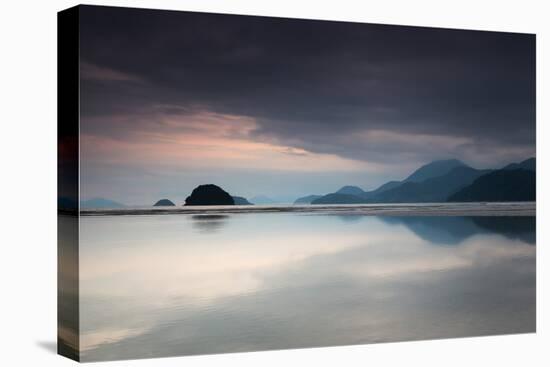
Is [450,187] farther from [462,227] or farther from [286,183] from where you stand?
[286,183]

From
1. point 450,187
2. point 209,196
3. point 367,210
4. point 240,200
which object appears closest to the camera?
point 209,196

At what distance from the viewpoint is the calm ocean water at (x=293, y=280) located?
26.0ft

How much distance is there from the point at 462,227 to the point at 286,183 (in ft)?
6.23

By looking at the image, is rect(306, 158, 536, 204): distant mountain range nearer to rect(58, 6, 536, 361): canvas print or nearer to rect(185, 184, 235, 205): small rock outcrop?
rect(58, 6, 536, 361): canvas print

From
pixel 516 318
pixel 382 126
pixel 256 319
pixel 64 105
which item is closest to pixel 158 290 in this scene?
pixel 256 319

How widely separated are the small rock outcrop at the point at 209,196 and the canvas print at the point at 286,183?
0.01 meters

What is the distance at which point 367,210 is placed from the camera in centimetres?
893

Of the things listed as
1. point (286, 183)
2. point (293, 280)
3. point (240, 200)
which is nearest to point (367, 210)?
point (286, 183)

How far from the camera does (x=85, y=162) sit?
784cm

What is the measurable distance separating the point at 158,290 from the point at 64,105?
1.79 meters

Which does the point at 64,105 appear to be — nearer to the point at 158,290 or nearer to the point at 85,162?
the point at 85,162


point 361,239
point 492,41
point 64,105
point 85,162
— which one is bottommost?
point 361,239

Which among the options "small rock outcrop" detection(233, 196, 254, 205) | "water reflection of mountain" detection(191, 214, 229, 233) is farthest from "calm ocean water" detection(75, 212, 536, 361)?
"small rock outcrop" detection(233, 196, 254, 205)

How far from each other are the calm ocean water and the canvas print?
0.6 inches
